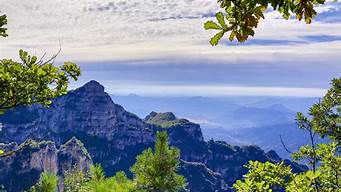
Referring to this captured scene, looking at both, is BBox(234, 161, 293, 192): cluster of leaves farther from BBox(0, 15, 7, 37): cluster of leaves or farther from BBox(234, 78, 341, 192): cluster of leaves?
BBox(0, 15, 7, 37): cluster of leaves

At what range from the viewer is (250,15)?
13.6 feet

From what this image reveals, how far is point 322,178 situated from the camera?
20906 mm

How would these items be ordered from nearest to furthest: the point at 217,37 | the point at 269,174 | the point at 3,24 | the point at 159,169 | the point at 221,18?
the point at 221,18 → the point at 217,37 → the point at 3,24 → the point at 269,174 → the point at 159,169

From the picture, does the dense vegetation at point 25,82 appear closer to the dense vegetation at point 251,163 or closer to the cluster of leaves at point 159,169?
the dense vegetation at point 251,163

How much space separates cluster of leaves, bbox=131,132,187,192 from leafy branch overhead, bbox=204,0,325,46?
18.9 metres

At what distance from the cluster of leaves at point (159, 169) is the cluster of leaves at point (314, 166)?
4.23m

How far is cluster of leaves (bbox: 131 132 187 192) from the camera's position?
22828mm

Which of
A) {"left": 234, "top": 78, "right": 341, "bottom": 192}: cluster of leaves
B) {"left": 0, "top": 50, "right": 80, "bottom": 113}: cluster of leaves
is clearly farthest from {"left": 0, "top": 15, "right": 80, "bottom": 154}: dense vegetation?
{"left": 234, "top": 78, "right": 341, "bottom": 192}: cluster of leaves

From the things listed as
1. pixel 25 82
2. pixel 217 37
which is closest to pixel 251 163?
pixel 25 82

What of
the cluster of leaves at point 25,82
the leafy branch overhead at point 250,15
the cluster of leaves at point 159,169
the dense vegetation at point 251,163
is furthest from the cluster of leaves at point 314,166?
the leafy branch overhead at point 250,15

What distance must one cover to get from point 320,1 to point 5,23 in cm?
1082

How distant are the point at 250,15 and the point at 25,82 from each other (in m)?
12.0

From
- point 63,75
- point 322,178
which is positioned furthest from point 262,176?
point 63,75

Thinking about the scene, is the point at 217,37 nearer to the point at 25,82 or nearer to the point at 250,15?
the point at 250,15
